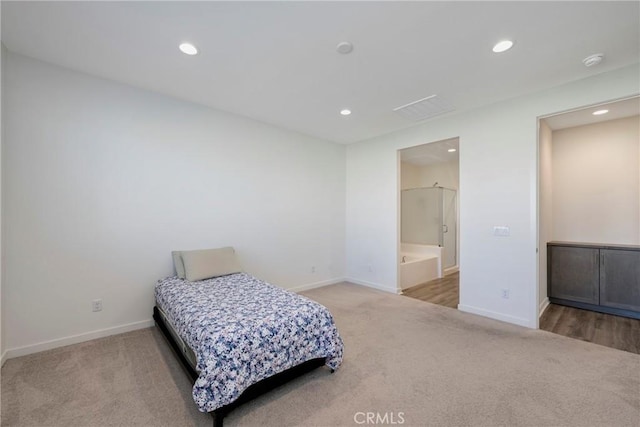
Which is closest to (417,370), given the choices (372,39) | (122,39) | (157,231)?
(372,39)

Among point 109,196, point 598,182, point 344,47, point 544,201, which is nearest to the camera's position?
point 344,47

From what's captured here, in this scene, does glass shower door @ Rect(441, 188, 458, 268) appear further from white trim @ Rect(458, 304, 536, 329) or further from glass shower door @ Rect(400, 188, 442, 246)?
white trim @ Rect(458, 304, 536, 329)

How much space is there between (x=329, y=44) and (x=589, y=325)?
13.7ft

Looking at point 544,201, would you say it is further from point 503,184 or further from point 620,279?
point 620,279

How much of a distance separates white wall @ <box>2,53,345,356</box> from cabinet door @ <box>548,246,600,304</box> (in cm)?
410

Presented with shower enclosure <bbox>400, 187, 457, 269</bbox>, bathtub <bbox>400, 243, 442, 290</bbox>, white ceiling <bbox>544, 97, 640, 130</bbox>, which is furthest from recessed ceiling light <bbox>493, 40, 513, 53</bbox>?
shower enclosure <bbox>400, 187, 457, 269</bbox>

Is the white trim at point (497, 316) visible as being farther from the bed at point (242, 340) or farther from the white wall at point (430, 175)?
the white wall at point (430, 175)

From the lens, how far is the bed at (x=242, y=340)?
165 cm

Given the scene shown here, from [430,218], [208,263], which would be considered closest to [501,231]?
[430,218]

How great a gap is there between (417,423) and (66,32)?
3.80 meters

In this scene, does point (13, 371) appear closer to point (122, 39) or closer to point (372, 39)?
point (122, 39)

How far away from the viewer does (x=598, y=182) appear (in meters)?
3.82

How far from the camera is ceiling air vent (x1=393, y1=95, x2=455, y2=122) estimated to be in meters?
3.28

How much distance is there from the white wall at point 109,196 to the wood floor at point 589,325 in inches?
129
